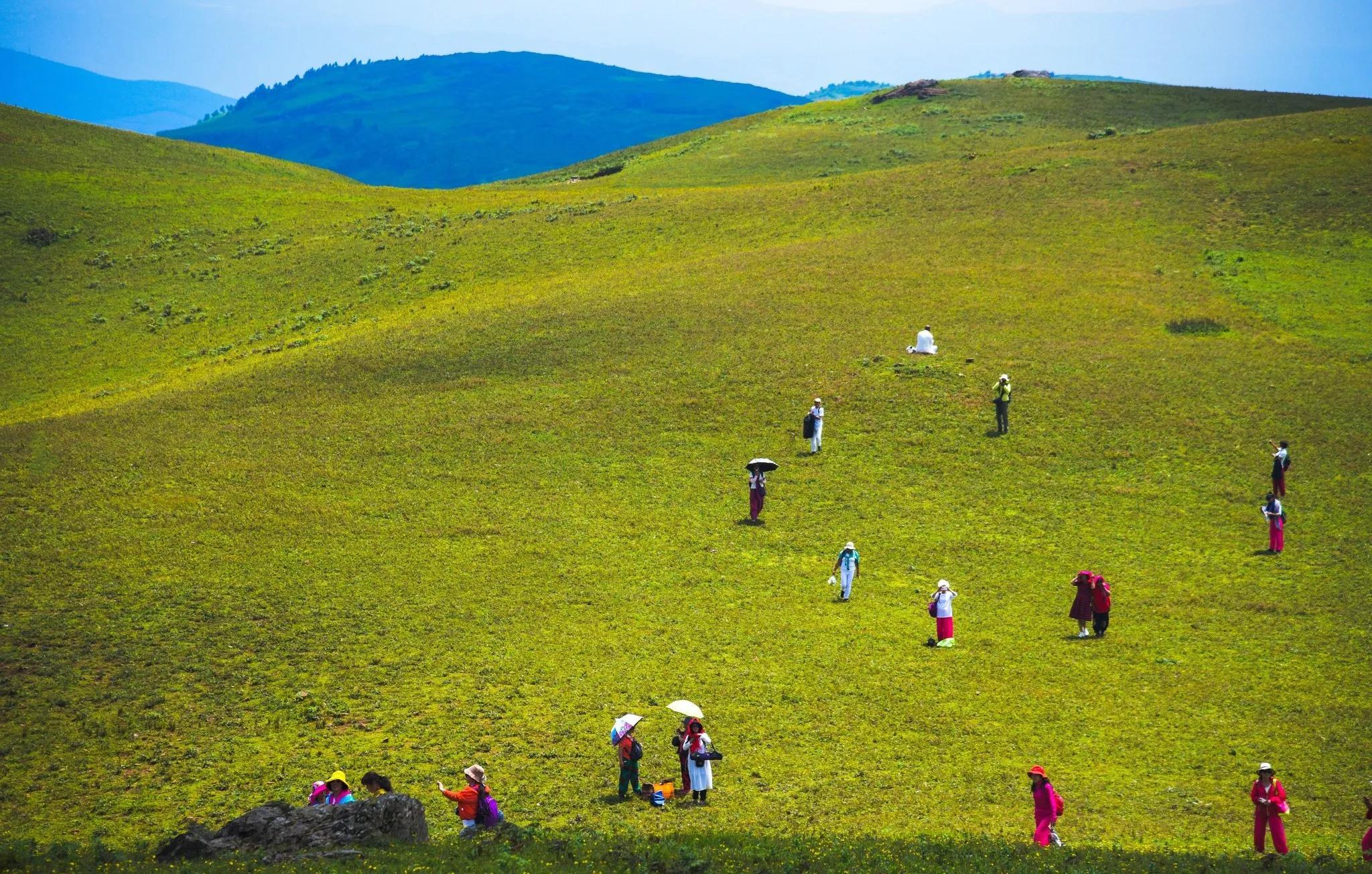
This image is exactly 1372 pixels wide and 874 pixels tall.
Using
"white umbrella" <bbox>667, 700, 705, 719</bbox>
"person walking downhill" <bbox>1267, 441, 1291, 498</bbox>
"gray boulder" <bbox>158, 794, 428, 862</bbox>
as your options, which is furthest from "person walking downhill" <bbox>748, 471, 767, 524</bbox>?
"gray boulder" <bbox>158, 794, 428, 862</bbox>

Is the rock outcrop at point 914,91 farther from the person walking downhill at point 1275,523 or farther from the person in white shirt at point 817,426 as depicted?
the person walking downhill at point 1275,523

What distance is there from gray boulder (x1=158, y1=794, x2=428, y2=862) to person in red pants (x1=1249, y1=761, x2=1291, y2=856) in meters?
13.6

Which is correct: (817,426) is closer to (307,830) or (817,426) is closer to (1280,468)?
(1280,468)

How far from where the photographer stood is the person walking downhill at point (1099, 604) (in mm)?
27766

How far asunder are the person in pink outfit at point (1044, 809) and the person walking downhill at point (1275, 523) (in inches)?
745

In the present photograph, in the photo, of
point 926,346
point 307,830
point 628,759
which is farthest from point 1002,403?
point 307,830

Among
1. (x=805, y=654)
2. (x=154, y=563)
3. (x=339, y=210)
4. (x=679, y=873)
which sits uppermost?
(x=339, y=210)

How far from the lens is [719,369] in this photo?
52.0 meters

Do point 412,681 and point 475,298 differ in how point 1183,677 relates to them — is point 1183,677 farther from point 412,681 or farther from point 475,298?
point 475,298

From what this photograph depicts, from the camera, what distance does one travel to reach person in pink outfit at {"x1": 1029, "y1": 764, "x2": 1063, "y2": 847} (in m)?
18.2

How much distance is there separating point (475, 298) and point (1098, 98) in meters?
88.6

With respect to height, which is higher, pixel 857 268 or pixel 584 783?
pixel 857 268

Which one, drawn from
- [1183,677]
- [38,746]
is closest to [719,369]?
[1183,677]

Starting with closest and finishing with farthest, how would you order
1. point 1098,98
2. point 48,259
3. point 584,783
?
point 584,783 → point 48,259 → point 1098,98
